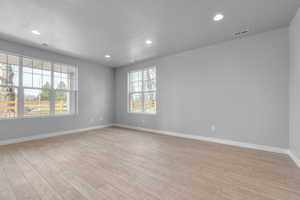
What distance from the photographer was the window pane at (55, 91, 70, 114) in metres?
4.51

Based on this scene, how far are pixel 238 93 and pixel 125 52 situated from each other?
3535 millimetres

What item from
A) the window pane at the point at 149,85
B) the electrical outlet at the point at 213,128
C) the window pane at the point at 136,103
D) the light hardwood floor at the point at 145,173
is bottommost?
the light hardwood floor at the point at 145,173

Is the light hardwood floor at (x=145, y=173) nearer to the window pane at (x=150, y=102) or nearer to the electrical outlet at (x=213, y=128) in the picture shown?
the electrical outlet at (x=213, y=128)

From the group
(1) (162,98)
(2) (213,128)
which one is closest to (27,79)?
(1) (162,98)

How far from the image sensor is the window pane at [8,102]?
3.46 meters

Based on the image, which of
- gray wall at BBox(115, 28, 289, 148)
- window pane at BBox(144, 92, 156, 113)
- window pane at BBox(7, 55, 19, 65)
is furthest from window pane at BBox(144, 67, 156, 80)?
window pane at BBox(7, 55, 19, 65)

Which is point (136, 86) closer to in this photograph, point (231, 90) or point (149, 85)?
point (149, 85)

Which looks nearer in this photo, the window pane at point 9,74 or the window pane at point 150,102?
the window pane at point 9,74

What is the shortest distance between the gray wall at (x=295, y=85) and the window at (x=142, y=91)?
11.6 feet

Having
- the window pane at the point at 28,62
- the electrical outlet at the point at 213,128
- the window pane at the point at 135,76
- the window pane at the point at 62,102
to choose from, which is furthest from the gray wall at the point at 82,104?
the electrical outlet at the point at 213,128

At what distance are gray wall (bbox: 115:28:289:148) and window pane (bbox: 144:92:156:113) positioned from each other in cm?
31

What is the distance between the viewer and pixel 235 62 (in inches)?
131

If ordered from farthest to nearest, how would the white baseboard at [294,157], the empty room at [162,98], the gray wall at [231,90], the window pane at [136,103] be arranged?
the window pane at [136,103] → the gray wall at [231,90] → the white baseboard at [294,157] → the empty room at [162,98]

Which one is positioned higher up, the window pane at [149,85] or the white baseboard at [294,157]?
the window pane at [149,85]
